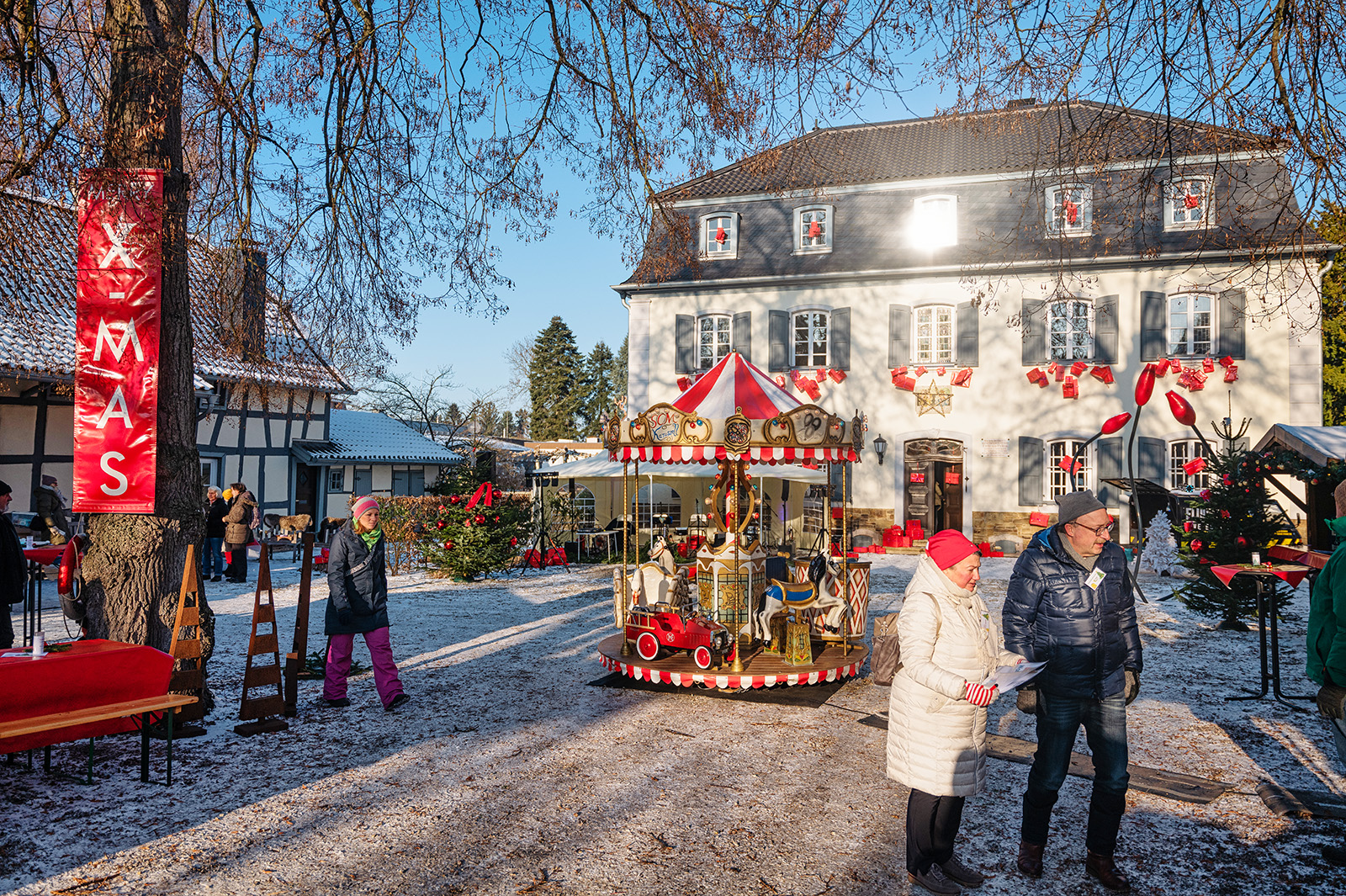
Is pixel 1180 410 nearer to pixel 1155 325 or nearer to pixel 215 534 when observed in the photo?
pixel 1155 325

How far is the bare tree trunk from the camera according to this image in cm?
569

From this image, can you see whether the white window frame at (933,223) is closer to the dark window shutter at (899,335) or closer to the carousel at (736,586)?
the dark window shutter at (899,335)

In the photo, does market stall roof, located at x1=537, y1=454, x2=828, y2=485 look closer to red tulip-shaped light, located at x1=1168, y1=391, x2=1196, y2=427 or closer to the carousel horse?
red tulip-shaped light, located at x1=1168, y1=391, x2=1196, y2=427

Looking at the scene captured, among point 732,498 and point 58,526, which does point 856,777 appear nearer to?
point 732,498

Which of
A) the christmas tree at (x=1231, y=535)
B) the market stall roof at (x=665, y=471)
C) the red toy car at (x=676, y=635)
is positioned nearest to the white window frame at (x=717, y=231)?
the market stall roof at (x=665, y=471)

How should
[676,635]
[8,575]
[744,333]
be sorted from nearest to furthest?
[8,575] → [676,635] → [744,333]

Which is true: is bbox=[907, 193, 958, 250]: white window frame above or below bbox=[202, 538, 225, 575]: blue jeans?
above

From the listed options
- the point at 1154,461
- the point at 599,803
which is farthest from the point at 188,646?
the point at 1154,461

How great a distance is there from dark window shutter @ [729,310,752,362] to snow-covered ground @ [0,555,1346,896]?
1392cm

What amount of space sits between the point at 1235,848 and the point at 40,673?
668cm

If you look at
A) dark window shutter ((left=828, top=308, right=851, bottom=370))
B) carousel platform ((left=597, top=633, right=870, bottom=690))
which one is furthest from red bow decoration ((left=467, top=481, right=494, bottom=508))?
dark window shutter ((left=828, top=308, right=851, bottom=370))

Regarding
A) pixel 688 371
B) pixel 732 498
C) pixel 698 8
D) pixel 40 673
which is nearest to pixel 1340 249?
pixel 688 371

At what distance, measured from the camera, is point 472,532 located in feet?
49.7

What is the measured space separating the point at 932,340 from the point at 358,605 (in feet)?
52.9
